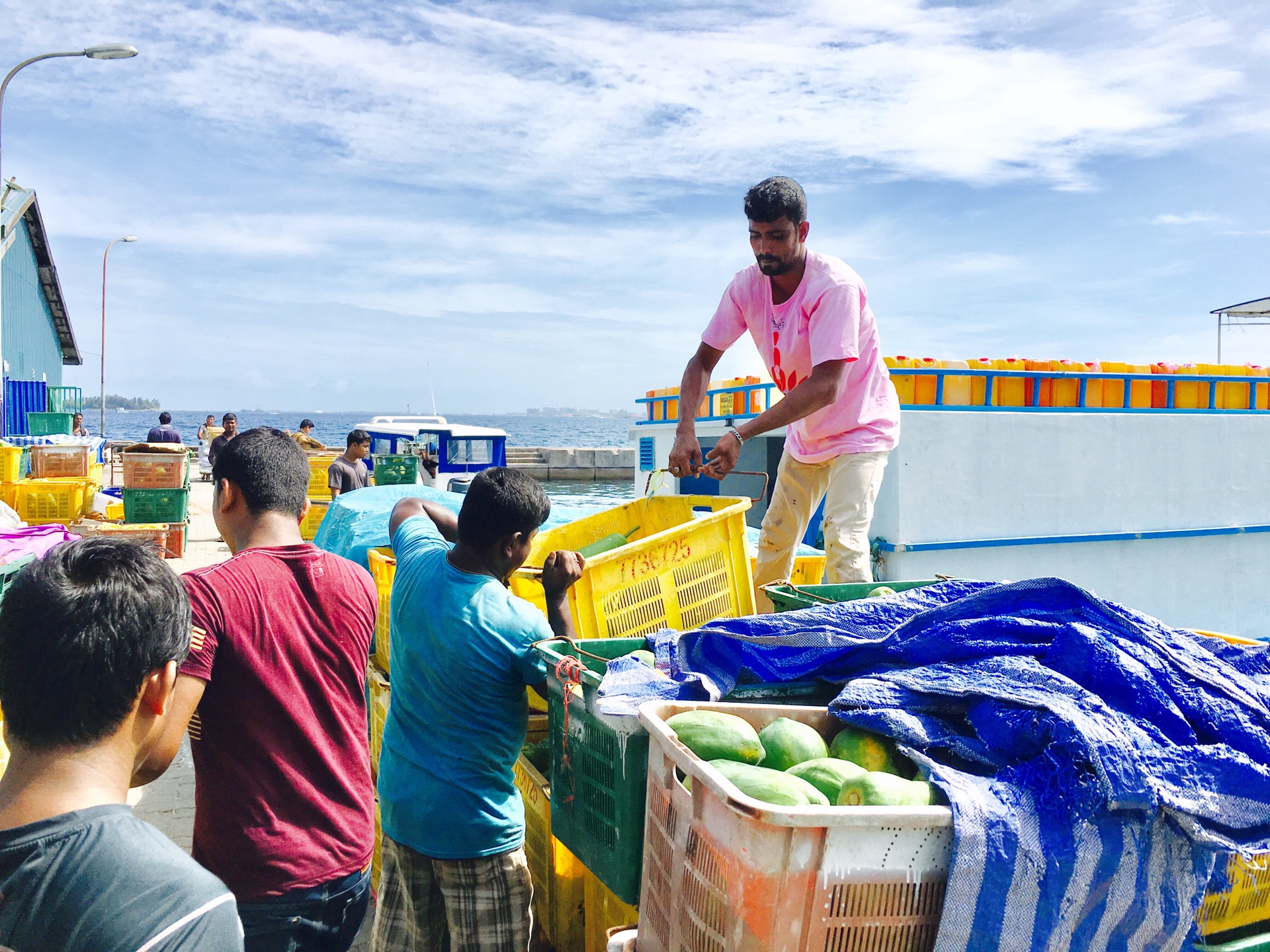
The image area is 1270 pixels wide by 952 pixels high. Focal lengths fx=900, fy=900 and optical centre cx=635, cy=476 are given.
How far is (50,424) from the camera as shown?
23328mm

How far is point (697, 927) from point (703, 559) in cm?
188

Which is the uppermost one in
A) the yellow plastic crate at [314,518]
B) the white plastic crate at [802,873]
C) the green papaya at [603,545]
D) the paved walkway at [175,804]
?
the green papaya at [603,545]

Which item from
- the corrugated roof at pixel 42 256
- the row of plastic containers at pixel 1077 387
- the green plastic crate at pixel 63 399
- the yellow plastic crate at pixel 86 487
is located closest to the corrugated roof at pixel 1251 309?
the row of plastic containers at pixel 1077 387

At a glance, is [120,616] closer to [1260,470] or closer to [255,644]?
[255,644]

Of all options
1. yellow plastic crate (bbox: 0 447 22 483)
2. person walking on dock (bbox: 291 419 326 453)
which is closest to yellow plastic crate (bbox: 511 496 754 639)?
yellow plastic crate (bbox: 0 447 22 483)

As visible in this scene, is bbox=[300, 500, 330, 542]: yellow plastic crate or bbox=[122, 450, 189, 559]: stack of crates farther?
bbox=[300, 500, 330, 542]: yellow plastic crate

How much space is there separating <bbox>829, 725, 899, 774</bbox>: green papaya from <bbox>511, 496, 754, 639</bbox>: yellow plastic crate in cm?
119

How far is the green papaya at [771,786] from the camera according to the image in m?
1.60

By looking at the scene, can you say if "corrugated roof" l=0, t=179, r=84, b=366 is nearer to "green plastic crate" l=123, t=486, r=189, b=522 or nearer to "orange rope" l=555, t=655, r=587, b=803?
"green plastic crate" l=123, t=486, r=189, b=522

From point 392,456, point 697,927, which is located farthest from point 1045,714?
point 392,456

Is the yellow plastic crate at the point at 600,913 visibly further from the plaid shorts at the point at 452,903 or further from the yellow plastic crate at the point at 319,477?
the yellow plastic crate at the point at 319,477

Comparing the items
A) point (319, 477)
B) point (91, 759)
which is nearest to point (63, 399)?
point (319, 477)

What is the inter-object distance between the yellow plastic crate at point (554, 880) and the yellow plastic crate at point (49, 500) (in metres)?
11.3

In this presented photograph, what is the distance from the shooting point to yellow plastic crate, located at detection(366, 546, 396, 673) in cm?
394
